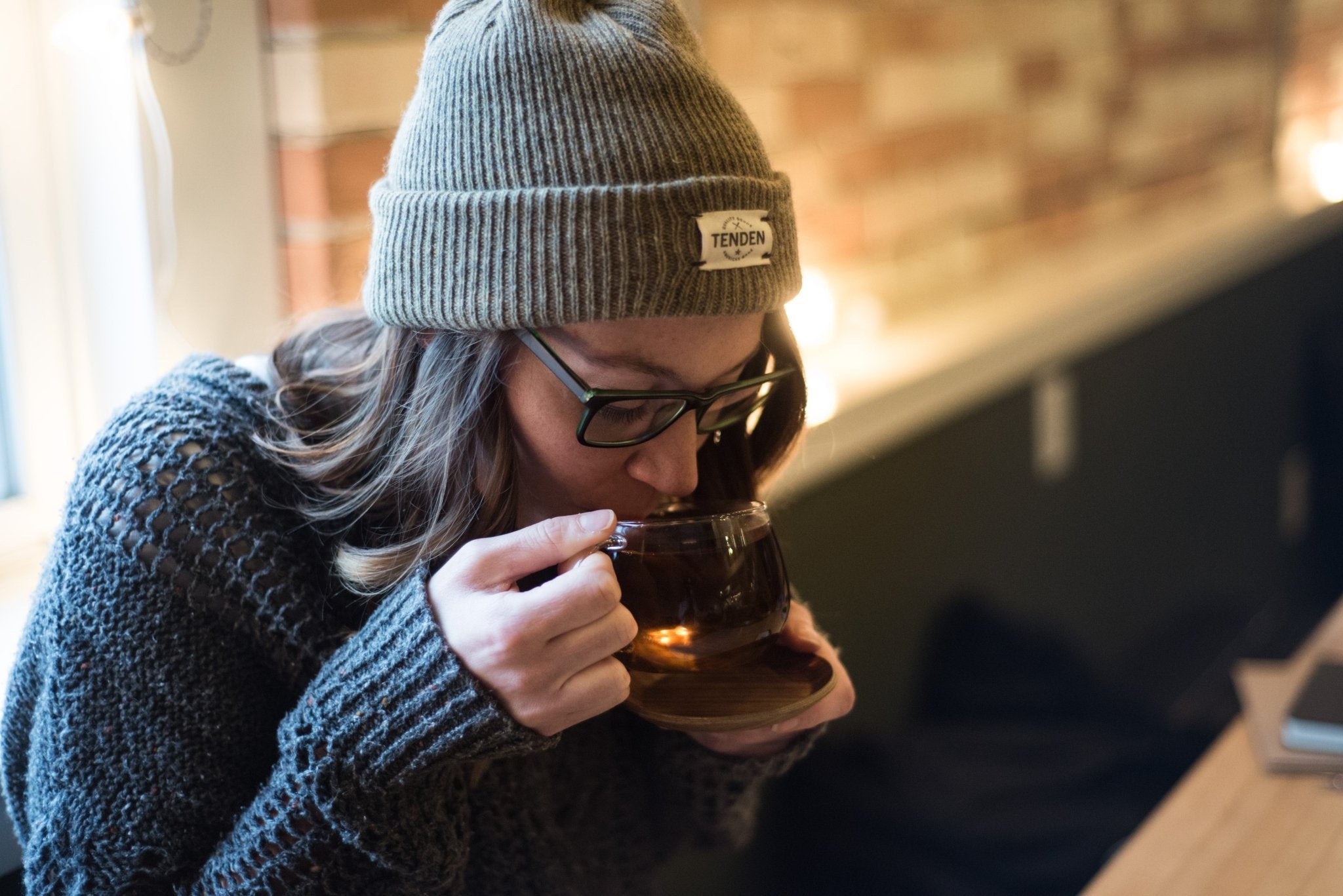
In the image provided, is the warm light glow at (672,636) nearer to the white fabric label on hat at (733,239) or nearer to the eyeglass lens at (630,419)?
the eyeglass lens at (630,419)

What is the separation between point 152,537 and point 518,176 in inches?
A: 15.3

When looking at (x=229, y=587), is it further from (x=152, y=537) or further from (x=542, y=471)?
(x=542, y=471)

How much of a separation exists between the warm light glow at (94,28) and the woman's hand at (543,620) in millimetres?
745

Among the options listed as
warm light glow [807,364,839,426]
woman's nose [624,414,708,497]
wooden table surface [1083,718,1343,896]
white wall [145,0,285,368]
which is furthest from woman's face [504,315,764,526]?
warm light glow [807,364,839,426]

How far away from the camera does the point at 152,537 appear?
93 cm

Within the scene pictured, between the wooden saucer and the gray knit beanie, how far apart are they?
27cm

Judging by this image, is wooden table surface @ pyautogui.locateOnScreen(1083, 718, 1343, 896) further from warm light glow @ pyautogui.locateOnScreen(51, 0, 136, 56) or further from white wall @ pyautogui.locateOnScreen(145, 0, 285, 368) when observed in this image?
warm light glow @ pyautogui.locateOnScreen(51, 0, 136, 56)

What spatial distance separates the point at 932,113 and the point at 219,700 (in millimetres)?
1956

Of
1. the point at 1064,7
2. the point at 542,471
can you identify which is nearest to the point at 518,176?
the point at 542,471

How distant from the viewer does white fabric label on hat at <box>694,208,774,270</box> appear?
0.91 m

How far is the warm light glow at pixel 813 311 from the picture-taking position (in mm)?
2135

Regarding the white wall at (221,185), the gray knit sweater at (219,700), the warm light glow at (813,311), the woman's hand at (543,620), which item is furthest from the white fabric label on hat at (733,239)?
the warm light glow at (813,311)

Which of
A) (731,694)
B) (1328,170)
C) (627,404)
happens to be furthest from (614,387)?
(1328,170)

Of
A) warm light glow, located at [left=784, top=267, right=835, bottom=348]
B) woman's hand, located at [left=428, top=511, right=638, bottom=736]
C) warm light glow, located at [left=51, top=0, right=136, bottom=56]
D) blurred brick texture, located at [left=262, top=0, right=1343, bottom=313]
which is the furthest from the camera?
warm light glow, located at [left=784, top=267, right=835, bottom=348]
